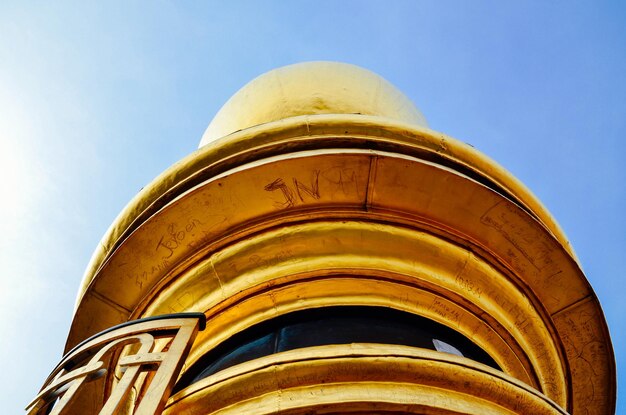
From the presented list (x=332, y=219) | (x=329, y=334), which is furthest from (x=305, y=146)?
(x=329, y=334)

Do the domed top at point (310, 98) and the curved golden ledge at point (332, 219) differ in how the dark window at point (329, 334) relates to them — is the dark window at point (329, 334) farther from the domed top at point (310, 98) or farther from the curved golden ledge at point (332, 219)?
the domed top at point (310, 98)

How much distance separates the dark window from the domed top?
8.12ft

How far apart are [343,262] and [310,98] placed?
2.34m

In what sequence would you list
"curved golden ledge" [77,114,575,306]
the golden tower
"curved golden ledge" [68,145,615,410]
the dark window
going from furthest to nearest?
"curved golden ledge" [77,114,575,306], "curved golden ledge" [68,145,615,410], the golden tower, the dark window

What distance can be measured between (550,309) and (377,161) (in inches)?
71.6

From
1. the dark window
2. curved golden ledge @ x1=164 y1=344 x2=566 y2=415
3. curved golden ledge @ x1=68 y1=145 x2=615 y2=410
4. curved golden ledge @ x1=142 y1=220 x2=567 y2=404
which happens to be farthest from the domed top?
curved golden ledge @ x1=164 y1=344 x2=566 y2=415

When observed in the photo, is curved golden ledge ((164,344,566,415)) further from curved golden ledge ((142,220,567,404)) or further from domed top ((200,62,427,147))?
domed top ((200,62,427,147))

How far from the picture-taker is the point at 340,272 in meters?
4.87

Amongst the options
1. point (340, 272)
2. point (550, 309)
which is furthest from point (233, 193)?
point (550, 309)

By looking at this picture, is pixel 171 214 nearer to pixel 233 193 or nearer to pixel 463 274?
pixel 233 193

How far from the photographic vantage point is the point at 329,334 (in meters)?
4.41

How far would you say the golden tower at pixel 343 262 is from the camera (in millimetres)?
4727

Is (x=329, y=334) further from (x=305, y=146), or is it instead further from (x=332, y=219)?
(x=305, y=146)

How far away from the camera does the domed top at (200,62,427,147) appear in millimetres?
6734
